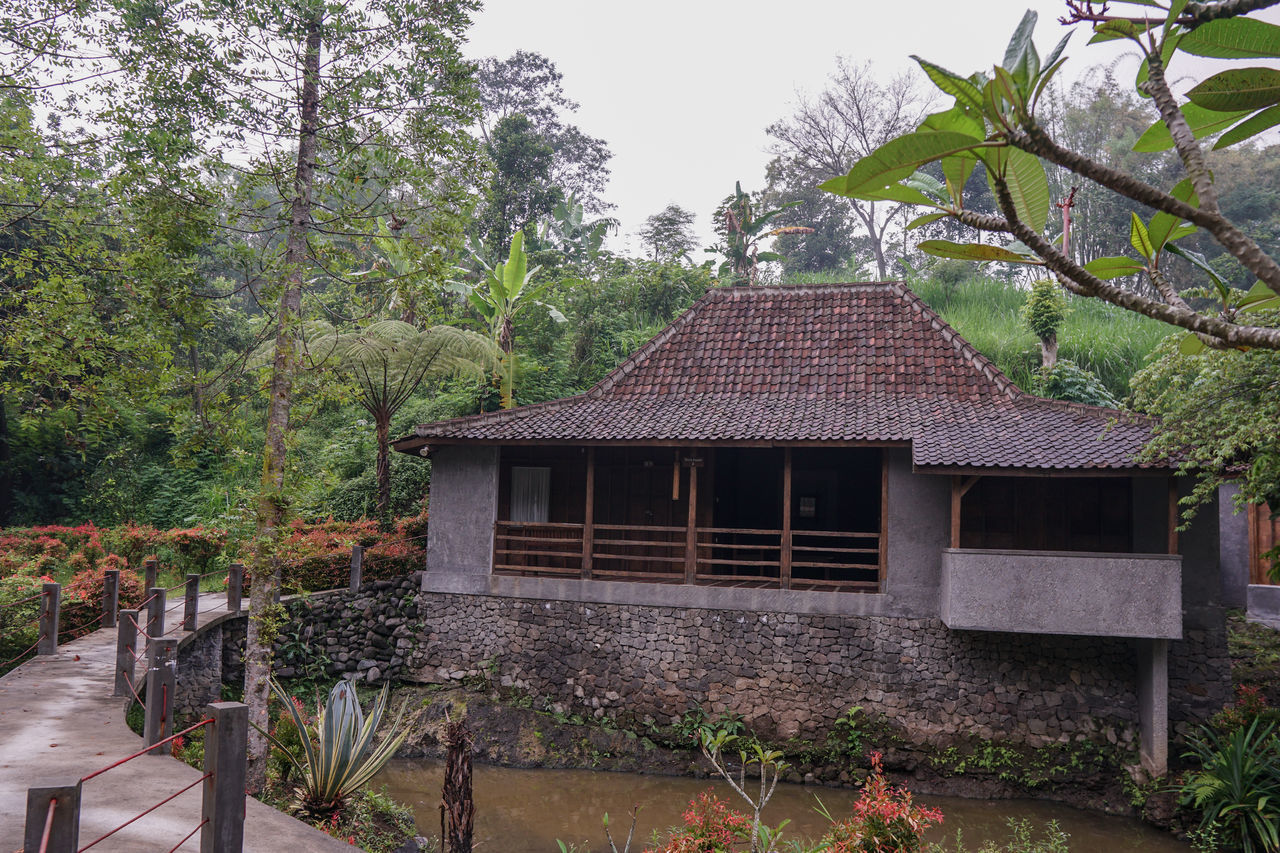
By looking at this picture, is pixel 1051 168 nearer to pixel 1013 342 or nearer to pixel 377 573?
pixel 1013 342

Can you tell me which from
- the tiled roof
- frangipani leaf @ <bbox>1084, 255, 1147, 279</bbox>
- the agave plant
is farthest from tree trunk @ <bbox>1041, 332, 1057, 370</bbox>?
the agave plant

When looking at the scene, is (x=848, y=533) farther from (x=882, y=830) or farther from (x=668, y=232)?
(x=668, y=232)

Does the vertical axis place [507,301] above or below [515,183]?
below

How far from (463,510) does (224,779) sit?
9589 mm

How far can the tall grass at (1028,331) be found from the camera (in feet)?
67.6

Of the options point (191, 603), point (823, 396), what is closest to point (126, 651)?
point (191, 603)

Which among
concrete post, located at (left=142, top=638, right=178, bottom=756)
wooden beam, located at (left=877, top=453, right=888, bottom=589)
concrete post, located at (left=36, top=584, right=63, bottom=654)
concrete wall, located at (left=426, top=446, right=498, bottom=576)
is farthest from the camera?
concrete wall, located at (left=426, top=446, right=498, bottom=576)

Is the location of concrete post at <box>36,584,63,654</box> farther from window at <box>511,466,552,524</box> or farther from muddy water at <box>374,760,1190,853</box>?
window at <box>511,466,552,524</box>

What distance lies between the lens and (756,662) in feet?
40.1

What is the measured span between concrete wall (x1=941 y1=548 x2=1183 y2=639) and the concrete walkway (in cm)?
858

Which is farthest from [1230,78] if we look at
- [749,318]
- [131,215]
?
[749,318]

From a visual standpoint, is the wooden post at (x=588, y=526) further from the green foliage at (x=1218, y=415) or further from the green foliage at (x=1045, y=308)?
the green foliage at (x=1045, y=308)

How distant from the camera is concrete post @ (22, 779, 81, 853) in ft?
10.9

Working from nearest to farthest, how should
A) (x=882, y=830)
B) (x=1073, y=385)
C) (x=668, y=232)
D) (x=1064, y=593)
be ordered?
(x=882, y=830), (x=1064, y=593), (x=1073, y=385), (x=668, y=232)
